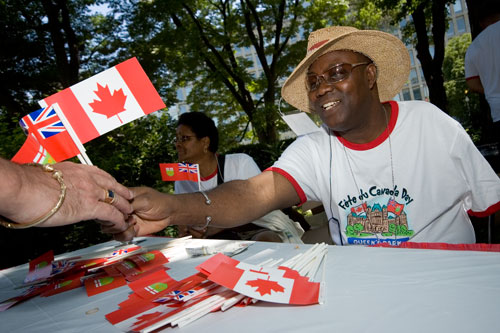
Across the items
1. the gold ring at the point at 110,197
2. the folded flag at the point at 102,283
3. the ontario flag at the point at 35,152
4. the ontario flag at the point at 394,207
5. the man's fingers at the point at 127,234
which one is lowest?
the ontario flag at the point at 394,207

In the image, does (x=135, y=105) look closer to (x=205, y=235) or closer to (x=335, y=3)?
(x=205, y=235)

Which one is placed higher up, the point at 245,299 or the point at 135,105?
the point at 135,105

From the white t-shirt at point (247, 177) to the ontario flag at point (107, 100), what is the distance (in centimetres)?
141

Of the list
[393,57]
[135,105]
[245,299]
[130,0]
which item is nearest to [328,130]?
[393,57]

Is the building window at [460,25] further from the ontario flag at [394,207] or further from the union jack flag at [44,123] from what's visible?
the union jack flag at [44,123]

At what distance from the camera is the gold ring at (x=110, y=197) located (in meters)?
1.54

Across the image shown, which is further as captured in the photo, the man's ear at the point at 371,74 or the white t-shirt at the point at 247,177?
Answer: the white t-shirt at the point at 247,177

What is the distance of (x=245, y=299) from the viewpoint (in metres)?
1.10

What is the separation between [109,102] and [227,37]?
11.1 meters

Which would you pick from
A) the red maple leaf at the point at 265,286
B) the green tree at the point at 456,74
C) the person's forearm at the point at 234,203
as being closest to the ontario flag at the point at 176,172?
the person's forearm at the point at 234,203

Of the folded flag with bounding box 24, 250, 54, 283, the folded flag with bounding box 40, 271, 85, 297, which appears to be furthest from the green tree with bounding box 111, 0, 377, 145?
the folded flag with bounding box 40, 271, 85, 297

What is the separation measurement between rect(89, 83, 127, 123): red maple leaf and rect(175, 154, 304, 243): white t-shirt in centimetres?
143

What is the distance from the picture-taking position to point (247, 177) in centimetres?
347

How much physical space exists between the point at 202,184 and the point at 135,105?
→ 1.97 m
